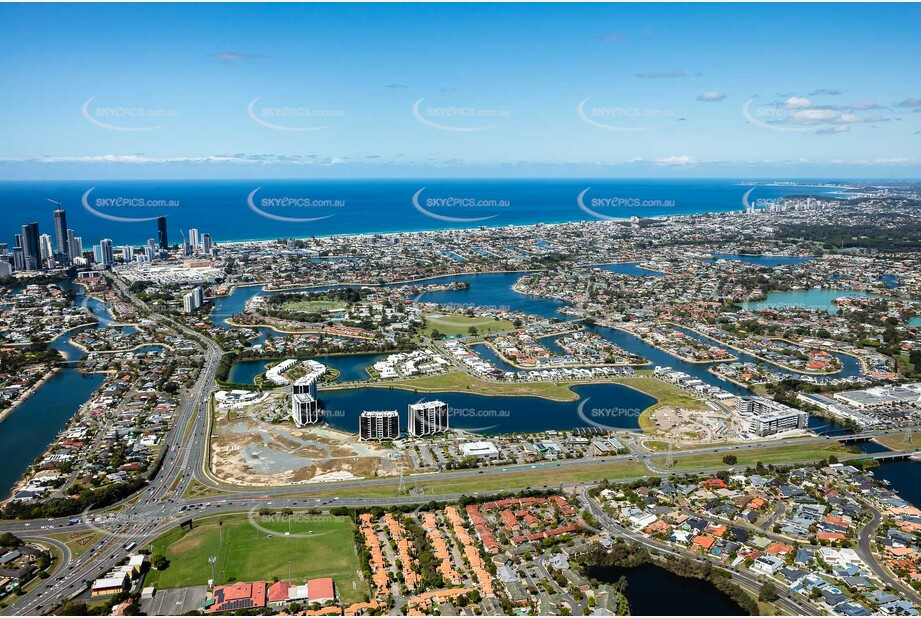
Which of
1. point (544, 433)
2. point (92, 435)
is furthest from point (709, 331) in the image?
point (92, 435)

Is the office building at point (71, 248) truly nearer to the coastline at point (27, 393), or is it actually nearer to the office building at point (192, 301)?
the office building at point (192, 301)

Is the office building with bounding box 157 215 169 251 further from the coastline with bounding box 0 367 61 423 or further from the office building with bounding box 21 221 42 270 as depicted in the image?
the coastline with bounding box 0 367 61 423

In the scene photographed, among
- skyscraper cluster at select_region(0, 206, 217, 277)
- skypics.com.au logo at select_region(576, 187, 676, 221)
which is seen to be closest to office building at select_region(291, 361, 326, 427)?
skyscraper cluster at select_region(0, 206, 217, 277)

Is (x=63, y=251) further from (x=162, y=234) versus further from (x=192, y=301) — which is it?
(x=192, y=301)

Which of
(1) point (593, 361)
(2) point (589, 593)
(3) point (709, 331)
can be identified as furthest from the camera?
(3) point (709, 331)

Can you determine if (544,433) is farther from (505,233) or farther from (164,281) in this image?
(505,233)
